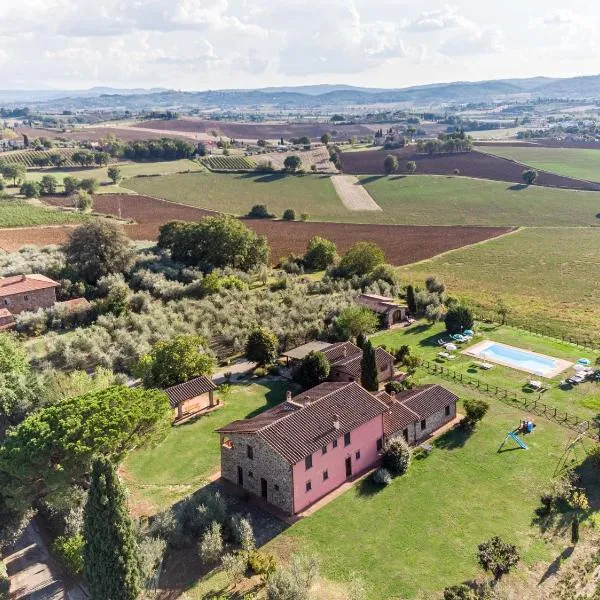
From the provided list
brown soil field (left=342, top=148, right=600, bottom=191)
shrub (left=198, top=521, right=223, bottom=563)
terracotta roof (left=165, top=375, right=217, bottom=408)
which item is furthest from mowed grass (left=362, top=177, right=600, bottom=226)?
shrub (left=198, top=521, right=223, bottom=563)

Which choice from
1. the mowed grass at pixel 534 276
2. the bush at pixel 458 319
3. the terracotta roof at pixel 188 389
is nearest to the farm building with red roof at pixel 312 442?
the terracotta roof at pixel 188 389

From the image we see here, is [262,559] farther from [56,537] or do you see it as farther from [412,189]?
[412,189]

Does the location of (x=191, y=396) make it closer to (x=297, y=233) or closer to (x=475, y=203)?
(x=297, y=233)

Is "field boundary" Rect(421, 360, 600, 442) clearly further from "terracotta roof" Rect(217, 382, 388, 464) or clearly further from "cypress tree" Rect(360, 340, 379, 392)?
"terracotta roof" Rect(217, 382, 388, 464)

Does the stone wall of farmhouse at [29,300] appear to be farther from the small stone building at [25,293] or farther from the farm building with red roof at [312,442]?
the farm building with red roof at [312,442]

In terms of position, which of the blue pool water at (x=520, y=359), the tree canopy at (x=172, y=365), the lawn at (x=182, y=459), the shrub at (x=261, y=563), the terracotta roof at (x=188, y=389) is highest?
the tree canopy at (x=172, y=365)

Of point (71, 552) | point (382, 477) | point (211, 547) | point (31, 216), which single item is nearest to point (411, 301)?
point (382, 477)
